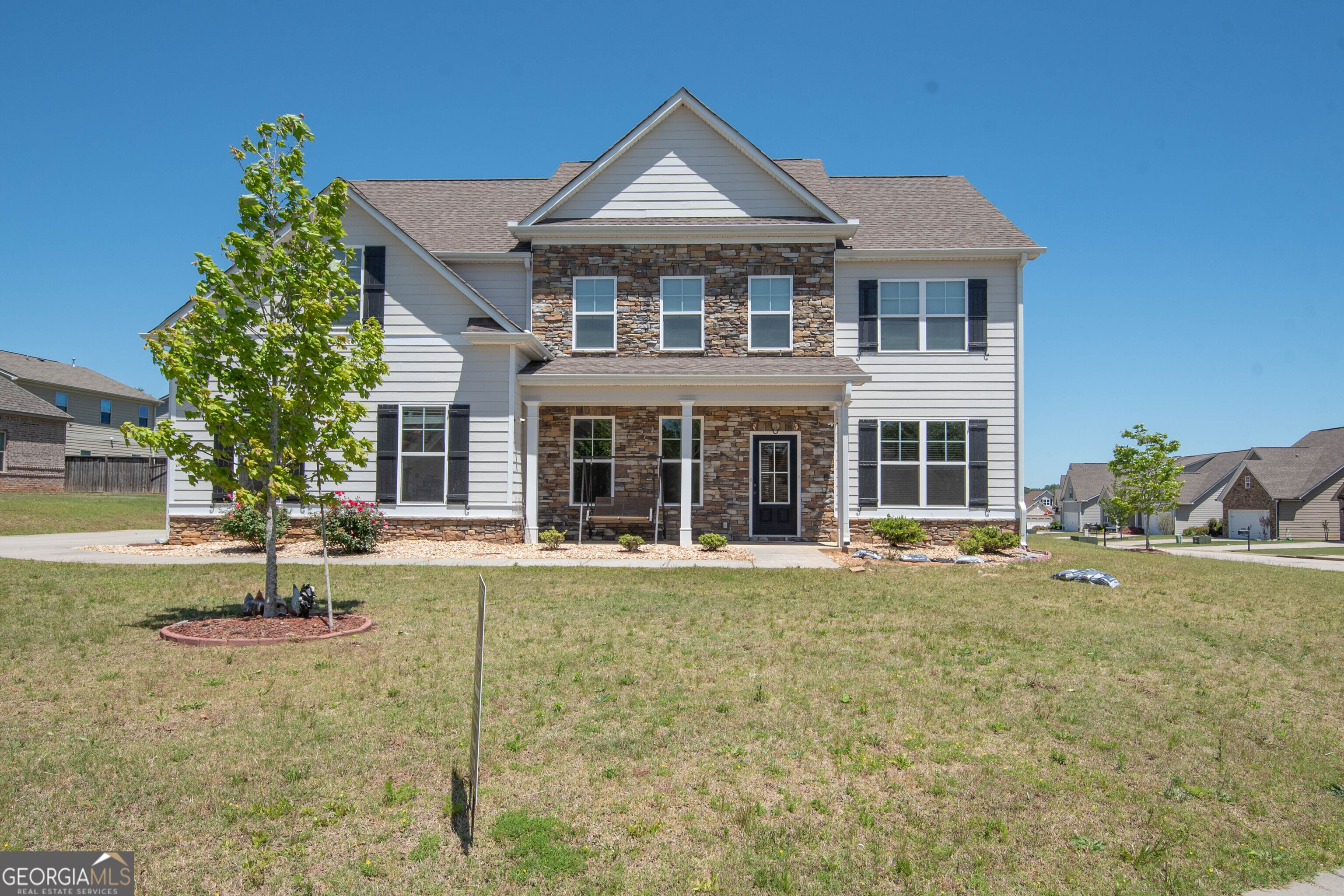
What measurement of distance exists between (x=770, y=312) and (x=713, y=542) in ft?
17.7

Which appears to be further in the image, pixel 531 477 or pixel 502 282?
pixel 502 282

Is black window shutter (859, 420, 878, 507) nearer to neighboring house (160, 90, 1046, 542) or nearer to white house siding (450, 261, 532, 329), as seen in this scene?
neighboring house (160, 90, 1046, 542)

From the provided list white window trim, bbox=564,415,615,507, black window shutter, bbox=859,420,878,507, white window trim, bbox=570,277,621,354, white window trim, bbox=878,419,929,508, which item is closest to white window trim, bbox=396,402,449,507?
white window trim, bbox=564,415,615,507

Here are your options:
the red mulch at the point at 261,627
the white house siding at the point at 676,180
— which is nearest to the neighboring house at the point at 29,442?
the white house siding at the point at 676,180

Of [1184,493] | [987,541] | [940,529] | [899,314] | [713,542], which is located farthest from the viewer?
[1184,493]

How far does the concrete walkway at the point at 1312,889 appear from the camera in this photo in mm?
3658

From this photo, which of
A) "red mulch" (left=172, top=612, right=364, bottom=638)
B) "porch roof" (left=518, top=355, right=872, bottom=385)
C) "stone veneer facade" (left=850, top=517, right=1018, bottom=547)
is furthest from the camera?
"stone veneer facade" (left=850, top=517, right=1018, bottom=547)

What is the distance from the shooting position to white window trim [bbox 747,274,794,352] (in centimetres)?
1766

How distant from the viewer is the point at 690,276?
58.6ft

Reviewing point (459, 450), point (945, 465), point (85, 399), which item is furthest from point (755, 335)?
point (85, 399)

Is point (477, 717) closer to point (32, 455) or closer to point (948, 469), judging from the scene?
point (948, 469)

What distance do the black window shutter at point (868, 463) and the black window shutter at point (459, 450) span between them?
8246 mm

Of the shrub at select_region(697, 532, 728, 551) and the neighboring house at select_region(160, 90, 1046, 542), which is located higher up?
the neighboring house at select_region(160, 90, 1046, 542)

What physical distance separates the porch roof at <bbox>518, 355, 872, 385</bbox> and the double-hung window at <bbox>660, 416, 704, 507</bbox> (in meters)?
1.48
